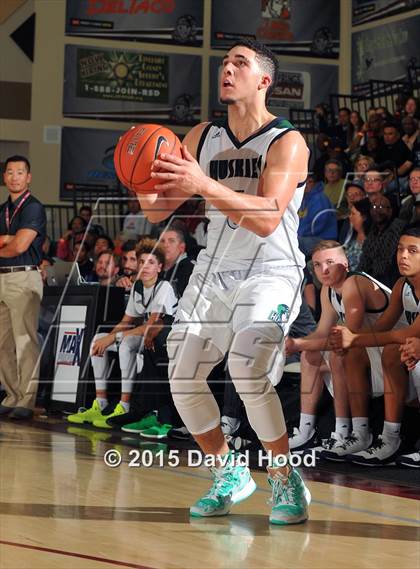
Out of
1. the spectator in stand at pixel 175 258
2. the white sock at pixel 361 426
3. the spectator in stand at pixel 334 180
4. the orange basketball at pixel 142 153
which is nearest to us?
the orange basketball at pixel 142 153

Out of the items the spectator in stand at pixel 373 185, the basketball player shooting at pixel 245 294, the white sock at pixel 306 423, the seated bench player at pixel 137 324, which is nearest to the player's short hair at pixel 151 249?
the seated bench player at pixel 137 324

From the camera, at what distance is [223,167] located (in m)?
4.02

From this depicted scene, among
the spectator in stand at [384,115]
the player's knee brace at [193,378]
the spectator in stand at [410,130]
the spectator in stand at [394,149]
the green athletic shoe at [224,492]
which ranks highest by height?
the spectator in stand at [384,115]

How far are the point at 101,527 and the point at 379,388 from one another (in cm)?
249

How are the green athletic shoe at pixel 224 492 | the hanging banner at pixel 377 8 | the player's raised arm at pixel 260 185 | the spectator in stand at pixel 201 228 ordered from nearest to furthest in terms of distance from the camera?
the player's raised arm at pixel 260 185 → the green athletic shoe at pixel 224 492 → the spectator in stand at pixel 201 228 → the hanging banner at pixel 377 8

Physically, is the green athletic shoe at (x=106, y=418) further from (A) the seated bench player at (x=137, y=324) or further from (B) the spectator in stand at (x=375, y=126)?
(B) the spectator in stand at (x=375, y=126)

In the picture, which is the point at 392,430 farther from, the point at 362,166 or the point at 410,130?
the point at 410,130

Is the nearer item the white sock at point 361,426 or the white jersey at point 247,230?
the white jersey at point 247,230

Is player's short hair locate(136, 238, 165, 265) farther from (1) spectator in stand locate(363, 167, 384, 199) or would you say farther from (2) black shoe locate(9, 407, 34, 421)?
(1) spectator in stand locate(363, 167, 384, 199)

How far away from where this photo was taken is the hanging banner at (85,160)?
17.1 meters

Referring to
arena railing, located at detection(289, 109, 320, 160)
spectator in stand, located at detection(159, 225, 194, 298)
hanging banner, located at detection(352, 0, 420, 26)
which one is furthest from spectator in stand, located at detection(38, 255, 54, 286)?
hanging banner, located at detection(352, 0, 420, 26)

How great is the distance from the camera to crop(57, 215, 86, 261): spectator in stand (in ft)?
42.3

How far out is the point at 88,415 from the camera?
766cm

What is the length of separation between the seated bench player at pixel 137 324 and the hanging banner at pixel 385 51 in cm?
935
